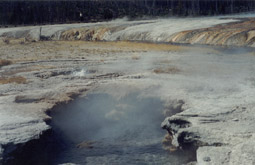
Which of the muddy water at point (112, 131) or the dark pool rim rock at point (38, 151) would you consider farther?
the muddy water at point (112, 131)

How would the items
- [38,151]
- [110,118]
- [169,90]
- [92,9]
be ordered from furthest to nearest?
[92,9] < [169,90] < [110,118] < [38,151]

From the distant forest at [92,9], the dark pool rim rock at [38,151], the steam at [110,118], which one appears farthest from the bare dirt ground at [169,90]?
the distant forest at [92,9]

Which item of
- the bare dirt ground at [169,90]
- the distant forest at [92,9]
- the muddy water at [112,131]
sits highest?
the distant forest at [92,9]

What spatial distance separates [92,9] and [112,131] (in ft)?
135

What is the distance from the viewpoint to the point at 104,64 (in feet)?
50.6

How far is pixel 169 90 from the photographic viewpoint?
10055 mm

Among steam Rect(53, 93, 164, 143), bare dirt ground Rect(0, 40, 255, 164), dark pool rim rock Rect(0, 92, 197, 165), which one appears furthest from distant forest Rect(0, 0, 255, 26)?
dark pool rim rock Rect(0, 92, 197, 165)

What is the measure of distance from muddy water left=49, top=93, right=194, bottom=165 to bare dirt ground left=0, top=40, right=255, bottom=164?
1.08 ft

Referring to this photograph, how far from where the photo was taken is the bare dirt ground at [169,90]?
6660 mm

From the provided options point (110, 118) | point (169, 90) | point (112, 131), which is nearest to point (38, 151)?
point (112, 131)

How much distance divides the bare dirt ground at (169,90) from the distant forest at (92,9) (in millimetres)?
26747

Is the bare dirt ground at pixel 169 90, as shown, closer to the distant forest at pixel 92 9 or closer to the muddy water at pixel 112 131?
the muddy water at pixel 112 131

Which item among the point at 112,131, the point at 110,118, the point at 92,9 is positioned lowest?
the point at 112,131

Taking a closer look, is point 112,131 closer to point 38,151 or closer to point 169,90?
point 169,90
